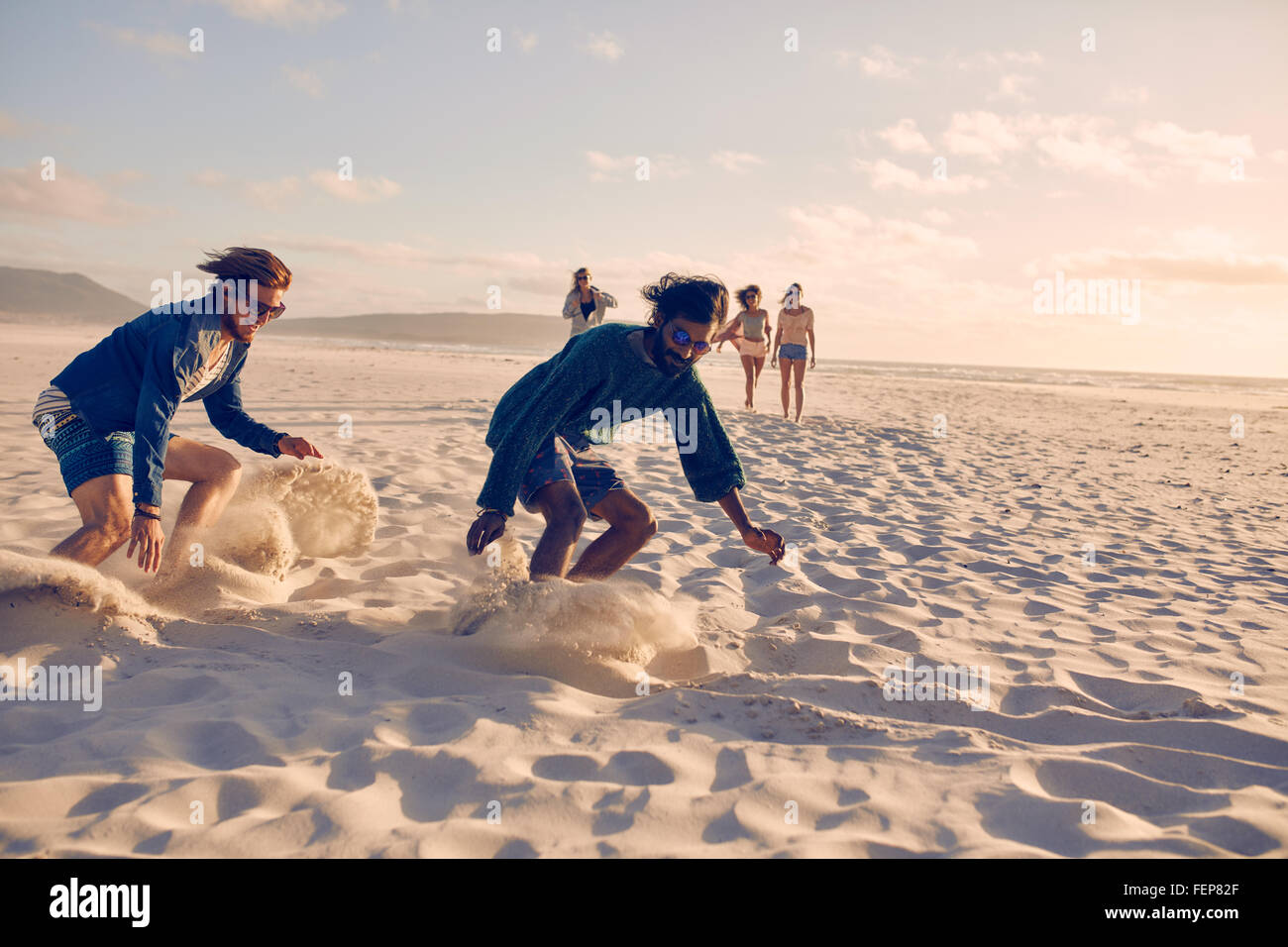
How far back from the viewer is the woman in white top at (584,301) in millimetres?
8922

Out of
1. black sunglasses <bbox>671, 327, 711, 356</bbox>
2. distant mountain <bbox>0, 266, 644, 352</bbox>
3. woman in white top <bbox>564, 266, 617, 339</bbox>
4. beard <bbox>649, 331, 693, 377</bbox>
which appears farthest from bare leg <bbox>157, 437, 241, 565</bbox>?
distant mountain <bbox>0, 266, 644, 352</bbox>

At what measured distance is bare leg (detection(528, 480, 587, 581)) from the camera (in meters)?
2.93

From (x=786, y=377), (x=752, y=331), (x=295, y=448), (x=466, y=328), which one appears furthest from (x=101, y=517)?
(x=466, y=328)

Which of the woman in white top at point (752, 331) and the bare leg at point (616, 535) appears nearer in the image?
the bare leg at point (616, 535)

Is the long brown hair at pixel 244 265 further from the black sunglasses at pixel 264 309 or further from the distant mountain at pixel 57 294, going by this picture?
the distant mountain at pixel 57 294

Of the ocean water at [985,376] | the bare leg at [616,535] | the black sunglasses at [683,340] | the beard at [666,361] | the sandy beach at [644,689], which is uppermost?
the ocean water at [985,376]

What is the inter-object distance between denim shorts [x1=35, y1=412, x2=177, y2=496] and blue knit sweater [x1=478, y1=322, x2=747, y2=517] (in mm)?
1556

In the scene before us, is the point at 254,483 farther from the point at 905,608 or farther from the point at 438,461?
the point at 905,608

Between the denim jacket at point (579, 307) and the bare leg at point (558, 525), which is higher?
the denim jacket at point (579, 307)

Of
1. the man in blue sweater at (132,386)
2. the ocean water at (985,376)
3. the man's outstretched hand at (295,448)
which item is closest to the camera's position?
the man in blue sweater at (132,386)

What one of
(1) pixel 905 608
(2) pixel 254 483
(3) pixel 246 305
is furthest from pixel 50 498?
(1) pixel 905 608

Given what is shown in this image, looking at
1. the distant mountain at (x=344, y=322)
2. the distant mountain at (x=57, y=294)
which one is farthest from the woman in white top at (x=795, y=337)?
the distant mountain at (x=57, y=294)
